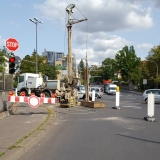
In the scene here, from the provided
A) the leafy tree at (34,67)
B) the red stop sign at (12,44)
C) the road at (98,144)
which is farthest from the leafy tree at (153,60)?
the road at (98,144)

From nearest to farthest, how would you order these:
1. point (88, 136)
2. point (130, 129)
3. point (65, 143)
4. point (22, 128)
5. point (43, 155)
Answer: point (43, 155)
point (65, 143)
point (88, 136)
point (22, 128)
point (130, 129)

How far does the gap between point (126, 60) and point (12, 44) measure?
90607 mm

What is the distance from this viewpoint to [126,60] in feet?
336

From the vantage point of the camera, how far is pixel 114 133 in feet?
35.4

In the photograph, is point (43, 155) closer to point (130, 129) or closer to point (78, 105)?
point (130, 129)

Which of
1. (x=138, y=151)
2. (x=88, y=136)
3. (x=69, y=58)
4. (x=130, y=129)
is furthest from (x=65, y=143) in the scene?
(x=69, y=58)

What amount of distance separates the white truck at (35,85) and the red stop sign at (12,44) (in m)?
18.9

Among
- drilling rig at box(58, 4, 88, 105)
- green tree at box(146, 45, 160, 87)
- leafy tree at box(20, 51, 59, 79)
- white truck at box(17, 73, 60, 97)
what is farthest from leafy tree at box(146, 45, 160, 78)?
drilling rig at box(58, 4, 88, 105)

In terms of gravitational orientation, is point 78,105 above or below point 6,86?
below

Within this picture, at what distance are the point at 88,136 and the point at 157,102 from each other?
22.4 meters

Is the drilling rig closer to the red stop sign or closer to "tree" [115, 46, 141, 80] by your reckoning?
the red stop sign

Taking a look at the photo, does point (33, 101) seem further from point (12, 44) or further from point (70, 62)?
point (70, 62)

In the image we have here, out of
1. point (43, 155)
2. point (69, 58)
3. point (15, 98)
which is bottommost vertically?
point (43, 155)

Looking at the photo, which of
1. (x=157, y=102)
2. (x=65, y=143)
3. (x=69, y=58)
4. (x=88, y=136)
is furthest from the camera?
(x=157, y=102)
